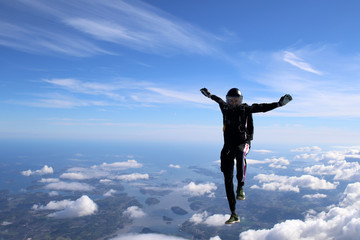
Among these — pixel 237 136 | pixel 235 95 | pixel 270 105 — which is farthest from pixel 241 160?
pixel 235 95

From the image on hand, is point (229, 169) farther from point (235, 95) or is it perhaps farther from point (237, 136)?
point (235, 95)

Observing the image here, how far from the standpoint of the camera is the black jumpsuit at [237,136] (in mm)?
5328

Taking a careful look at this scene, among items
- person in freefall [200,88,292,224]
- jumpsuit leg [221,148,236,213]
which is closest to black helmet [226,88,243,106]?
person in freefall [200,88,292,224]

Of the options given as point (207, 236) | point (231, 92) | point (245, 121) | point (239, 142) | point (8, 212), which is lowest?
point (207, 236)

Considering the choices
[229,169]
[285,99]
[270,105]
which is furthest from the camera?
[229,169]

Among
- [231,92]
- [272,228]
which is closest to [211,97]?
[231,92]

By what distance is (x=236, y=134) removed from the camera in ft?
17.8

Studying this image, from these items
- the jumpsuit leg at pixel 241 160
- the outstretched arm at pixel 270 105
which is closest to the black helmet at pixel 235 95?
the outstretched arm at pixel 270 105

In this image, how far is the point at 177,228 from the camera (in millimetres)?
194375

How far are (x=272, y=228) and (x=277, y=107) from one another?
234886 millimetres

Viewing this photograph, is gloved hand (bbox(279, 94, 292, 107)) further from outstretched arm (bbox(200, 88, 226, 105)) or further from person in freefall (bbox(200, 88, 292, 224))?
outstretched arm (bbox(200, 88, 226, 105))

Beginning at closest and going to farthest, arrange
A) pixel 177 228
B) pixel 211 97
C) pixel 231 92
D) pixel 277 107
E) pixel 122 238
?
pixel 277 107
pixel 231 92
pixel 211 97
pixel 122 238
pixel 177 228

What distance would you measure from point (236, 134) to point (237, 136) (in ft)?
0.19

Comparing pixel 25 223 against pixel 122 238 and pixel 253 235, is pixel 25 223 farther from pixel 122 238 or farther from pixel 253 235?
pixel 253 235
